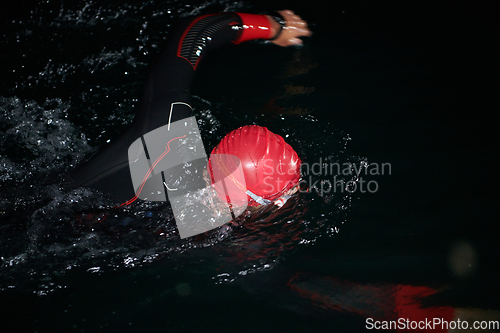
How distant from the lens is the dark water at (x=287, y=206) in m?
2.60

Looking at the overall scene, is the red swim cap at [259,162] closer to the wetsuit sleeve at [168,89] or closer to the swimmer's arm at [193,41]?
the wetsuit sleeve at [168,89]

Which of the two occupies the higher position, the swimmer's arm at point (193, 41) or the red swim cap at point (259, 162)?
the swimmer's arm at point (193, 41)

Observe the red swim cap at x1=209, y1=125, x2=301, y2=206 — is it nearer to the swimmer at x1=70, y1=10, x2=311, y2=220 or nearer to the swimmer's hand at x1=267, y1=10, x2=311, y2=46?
the swimmer at x1=70, y1=10, x2=311, y2=220

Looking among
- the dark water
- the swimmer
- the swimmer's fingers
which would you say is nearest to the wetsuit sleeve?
the swimmer

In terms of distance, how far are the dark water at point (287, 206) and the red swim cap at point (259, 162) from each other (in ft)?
2.01

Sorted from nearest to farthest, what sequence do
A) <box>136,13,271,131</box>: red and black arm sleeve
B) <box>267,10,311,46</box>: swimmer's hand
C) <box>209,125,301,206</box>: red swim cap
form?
1. <box>209,125,301,206</box>: red swim cap
2. <box>136,13,271,131</box>: red and black arm sleeve
3. <box>267,10,311,46</box>: swimmer's hand

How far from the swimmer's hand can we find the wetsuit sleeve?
1.05 ft

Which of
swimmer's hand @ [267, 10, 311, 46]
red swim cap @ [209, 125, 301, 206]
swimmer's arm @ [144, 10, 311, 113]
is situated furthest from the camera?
swimmer's hand @ [267, 10, 311, 46]

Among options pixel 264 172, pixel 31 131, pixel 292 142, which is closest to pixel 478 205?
pixel 292 142

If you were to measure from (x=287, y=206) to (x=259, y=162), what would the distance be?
0.84 m

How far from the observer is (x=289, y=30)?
3.97m

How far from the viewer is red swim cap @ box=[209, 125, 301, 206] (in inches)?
91.2

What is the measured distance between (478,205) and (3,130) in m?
4.71

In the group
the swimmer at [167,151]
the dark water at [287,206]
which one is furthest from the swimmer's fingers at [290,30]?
the swimmer at [167,151]
